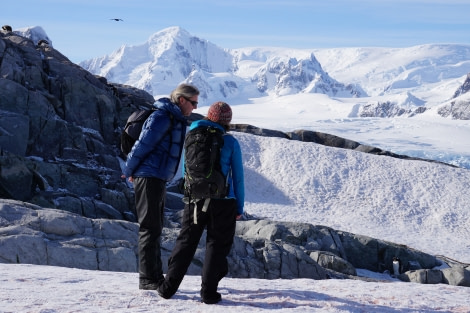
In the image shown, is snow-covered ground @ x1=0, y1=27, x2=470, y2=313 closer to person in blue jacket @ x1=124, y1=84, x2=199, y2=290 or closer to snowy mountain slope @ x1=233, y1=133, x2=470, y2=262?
snowy mountain slope @ x1=233, y1=133, x2=470, y2=262

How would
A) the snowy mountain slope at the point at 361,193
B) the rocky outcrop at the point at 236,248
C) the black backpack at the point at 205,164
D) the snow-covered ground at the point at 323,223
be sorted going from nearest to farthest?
the black backpack at the point at 205,164 < the snow-covered ground at the point at 323,223 < the rocky outcrop at the point at 236,248 < the snowy mountain slope at the point at 361,193

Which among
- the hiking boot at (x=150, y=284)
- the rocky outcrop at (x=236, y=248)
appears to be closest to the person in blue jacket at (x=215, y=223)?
the hiking boot at (x=150, y=284)

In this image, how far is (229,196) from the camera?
22.4 ft

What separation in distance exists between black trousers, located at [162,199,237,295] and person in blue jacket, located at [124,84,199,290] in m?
0.42

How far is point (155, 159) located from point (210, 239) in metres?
1.16

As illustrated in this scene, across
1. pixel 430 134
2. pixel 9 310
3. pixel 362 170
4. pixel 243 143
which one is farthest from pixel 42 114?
pixel 430 134

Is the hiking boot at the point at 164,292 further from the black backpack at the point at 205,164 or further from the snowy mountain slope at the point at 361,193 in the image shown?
the snowy mountain slope at the point at 361,193

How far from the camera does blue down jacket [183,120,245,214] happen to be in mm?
6797

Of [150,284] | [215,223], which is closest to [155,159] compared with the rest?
[215,223]

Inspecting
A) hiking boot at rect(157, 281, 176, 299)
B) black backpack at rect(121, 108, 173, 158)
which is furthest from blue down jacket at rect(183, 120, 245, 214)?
hiking boot at rect(157, 281, 176, 299)

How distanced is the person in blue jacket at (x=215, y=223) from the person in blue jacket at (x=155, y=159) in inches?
13.7

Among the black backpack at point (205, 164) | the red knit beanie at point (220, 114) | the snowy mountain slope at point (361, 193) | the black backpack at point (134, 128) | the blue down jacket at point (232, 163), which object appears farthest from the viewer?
the snowy mountain slope at point (361, 193)

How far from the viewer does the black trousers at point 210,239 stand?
6.81 metres

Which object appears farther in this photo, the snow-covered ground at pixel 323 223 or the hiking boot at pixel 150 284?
the hiking boot at pixel 150 284
